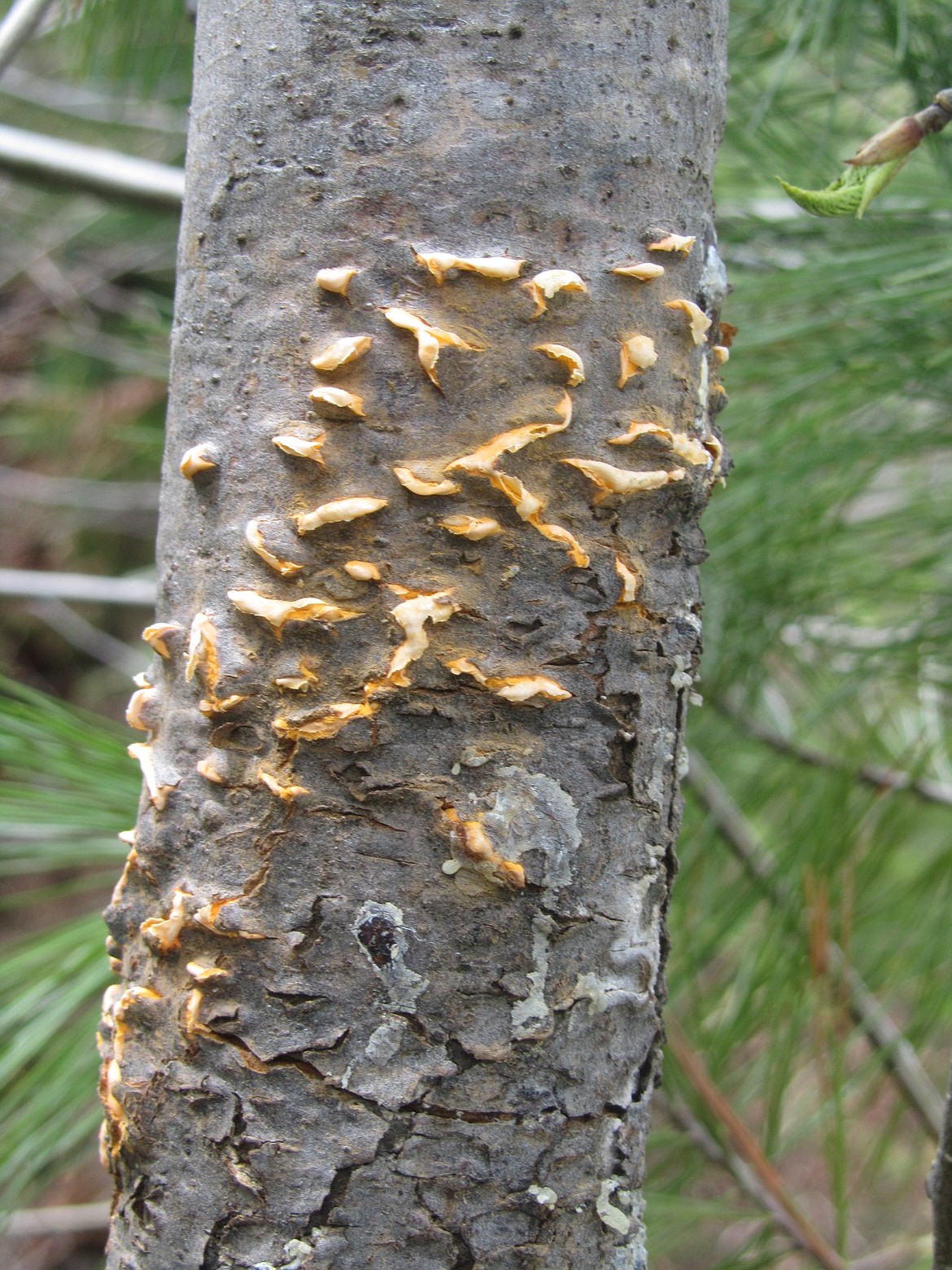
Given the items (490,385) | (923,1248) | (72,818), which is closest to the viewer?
(490,385)

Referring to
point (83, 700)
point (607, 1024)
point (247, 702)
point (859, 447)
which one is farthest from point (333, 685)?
point (83, 700)

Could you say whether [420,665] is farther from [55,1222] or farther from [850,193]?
[55,1222]

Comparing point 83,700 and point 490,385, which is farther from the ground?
point 490,385

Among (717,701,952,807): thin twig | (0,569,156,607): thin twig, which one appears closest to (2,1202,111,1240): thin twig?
(0,569,156,607): thin twig

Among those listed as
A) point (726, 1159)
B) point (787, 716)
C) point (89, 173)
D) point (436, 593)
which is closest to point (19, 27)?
point (89, 173)

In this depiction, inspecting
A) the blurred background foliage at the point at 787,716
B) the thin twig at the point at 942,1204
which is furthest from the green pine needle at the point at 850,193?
the thin twig at the point at 942,1204

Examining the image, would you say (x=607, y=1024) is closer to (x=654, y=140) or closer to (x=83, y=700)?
(x=654, y=140)
